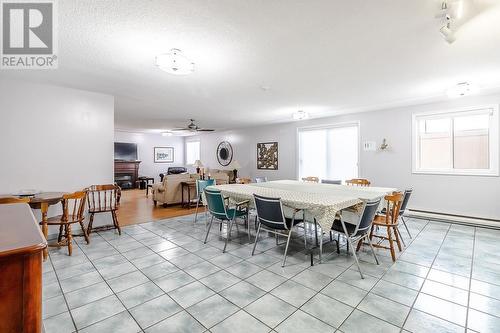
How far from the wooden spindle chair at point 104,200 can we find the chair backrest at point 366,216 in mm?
3502

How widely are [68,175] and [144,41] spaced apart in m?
2.79

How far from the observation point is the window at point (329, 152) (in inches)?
236

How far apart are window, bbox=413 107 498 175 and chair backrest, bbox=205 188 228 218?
4173 mm

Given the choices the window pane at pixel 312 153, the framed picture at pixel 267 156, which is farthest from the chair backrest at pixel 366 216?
the framed picture at pixel 267 156

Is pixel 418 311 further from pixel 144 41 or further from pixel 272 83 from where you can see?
pixel 144 41

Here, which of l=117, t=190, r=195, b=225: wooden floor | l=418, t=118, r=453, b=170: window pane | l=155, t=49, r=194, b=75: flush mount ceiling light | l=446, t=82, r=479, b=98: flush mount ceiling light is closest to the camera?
l=155, t=49, r=194, b=75: flush mount ceiling light

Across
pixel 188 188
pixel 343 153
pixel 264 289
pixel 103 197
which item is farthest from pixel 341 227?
pixel 188 188

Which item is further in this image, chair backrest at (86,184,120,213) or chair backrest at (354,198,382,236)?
chair backrest at (86,184,120,213)

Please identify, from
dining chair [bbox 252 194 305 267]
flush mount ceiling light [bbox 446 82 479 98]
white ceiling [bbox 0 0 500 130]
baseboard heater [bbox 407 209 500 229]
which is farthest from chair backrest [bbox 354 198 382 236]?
baseboard heater [bbox 407 209 500 229]

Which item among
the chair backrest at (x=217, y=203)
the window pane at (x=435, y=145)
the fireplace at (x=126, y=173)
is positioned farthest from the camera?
the fireplace at (x=126, y=173)

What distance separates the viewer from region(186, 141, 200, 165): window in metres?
10.9

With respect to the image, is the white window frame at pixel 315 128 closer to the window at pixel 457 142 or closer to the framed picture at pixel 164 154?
the window at pixel 457 142

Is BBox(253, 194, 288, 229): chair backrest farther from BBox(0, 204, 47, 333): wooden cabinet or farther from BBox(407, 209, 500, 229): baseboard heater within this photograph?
BBox(407, 209, 500, 229): baseboard heater

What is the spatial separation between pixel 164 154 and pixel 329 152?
758cm
